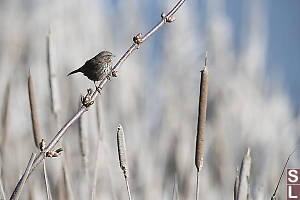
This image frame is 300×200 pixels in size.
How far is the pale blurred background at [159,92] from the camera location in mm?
1920

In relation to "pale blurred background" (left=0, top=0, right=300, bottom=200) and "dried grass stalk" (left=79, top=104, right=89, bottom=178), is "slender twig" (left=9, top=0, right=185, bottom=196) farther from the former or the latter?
"pale blurred background" (left=0, top=0, right=300, bottom=200)

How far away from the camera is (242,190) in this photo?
0.79 m

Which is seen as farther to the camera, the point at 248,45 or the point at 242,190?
the point at 248,45

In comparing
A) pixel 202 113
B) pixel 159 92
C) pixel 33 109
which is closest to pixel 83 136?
pixel 33 109

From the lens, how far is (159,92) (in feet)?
8.11

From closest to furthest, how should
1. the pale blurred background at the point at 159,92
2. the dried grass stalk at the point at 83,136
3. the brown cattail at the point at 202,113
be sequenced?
the brown cattail at the point at 202,113
the dried grass stalk at the point at 83,136
the pale blurred background at the point at 159,92

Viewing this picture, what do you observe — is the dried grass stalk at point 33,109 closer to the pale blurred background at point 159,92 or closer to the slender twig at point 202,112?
the slender twig at point 202,112

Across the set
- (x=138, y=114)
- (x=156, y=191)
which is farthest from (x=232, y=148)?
(x=156, y=191)

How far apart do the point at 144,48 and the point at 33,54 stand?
61 centimetres

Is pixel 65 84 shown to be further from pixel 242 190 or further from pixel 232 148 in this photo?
pixel 242 190

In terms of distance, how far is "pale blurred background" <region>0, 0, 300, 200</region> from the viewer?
6.30ft

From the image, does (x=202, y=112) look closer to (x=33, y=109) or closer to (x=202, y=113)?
(x=202, y=113)

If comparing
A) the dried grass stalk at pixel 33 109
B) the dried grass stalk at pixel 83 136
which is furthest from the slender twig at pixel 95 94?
the dried grass stalk at pixel 83 136

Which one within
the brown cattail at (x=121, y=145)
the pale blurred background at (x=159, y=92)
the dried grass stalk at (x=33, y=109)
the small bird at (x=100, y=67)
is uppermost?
the pale blurred background at (x=159, y=92)
